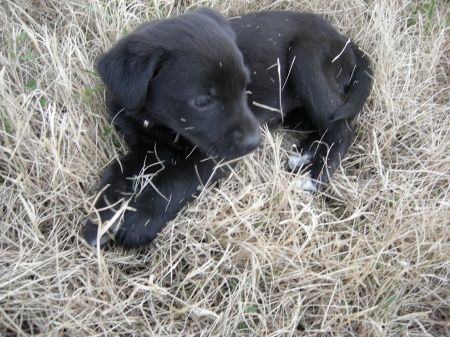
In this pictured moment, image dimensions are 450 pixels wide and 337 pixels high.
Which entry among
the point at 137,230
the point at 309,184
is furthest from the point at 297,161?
the point at 137,230

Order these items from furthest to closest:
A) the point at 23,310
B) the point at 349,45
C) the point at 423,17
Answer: the point at 423,17 → the point at 349,45 → the point at 23,310

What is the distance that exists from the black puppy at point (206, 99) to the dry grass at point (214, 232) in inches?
5.1

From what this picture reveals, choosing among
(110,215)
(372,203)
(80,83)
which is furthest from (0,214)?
(372,203)

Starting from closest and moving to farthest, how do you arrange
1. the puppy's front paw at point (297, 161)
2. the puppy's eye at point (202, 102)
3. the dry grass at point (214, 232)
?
the dry grass at point (214, 232) < the puppy's eye at point (202, 102) < the puppy's front paw at point (297, 161)

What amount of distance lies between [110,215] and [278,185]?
86cm

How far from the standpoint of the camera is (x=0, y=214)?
2.08 meters

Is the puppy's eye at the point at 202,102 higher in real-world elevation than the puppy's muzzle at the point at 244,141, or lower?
higher

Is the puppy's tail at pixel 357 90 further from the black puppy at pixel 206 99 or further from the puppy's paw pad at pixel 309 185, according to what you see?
the puppy's paw pad at pixel 309 185

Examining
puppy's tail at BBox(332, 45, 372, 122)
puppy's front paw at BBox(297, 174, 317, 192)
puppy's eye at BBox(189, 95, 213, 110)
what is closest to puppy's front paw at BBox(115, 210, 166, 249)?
puppy's eye at BBox(189, 95, 213, 110)

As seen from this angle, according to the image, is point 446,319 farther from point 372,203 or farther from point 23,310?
point 23,310

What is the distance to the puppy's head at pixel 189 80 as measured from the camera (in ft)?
6.49

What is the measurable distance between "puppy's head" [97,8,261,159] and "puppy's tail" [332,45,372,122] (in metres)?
0.67

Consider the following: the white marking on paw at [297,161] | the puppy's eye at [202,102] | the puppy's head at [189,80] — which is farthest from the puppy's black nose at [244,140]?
the white marking on paw at [297,161]

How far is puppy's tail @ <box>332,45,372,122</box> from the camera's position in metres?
2.61
